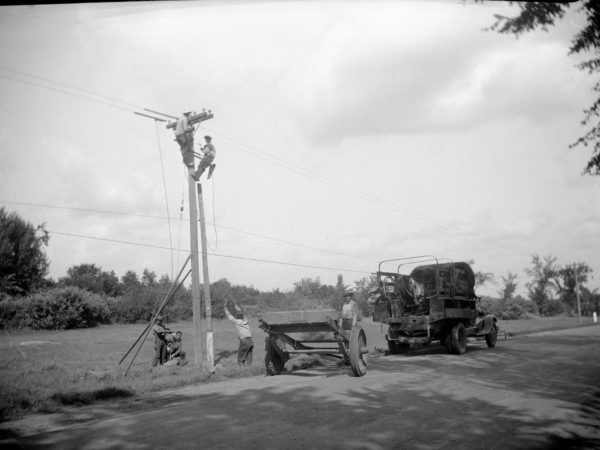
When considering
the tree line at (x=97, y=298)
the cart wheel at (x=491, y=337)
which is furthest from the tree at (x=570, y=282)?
the cart wheel at (x=491, y=337)

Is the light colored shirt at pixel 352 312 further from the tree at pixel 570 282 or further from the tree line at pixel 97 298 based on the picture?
the tree at pixel 570 282

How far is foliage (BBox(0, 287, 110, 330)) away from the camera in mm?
29797

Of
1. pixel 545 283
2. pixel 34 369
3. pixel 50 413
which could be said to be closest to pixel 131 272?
pixel 545 283

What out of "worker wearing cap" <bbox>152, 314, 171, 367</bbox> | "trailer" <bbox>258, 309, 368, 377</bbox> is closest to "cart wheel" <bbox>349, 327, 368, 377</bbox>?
"trailer" <bbox>258, 309, 368, 377</bbox>

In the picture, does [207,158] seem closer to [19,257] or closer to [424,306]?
[424,306]

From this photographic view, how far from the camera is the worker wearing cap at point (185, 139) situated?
42.7ft

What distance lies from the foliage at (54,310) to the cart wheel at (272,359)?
1024 inches

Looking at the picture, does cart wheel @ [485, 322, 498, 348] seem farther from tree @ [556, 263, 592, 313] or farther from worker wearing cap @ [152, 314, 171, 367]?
tree @ [556, 263, 592, 313]

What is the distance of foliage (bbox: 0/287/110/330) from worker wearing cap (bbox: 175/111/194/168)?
23.4 meters

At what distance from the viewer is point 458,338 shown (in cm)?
1459

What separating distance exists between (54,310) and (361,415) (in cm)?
3393

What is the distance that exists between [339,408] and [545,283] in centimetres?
7844

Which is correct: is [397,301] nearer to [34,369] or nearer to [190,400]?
[190,400]

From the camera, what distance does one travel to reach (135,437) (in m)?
5.13
